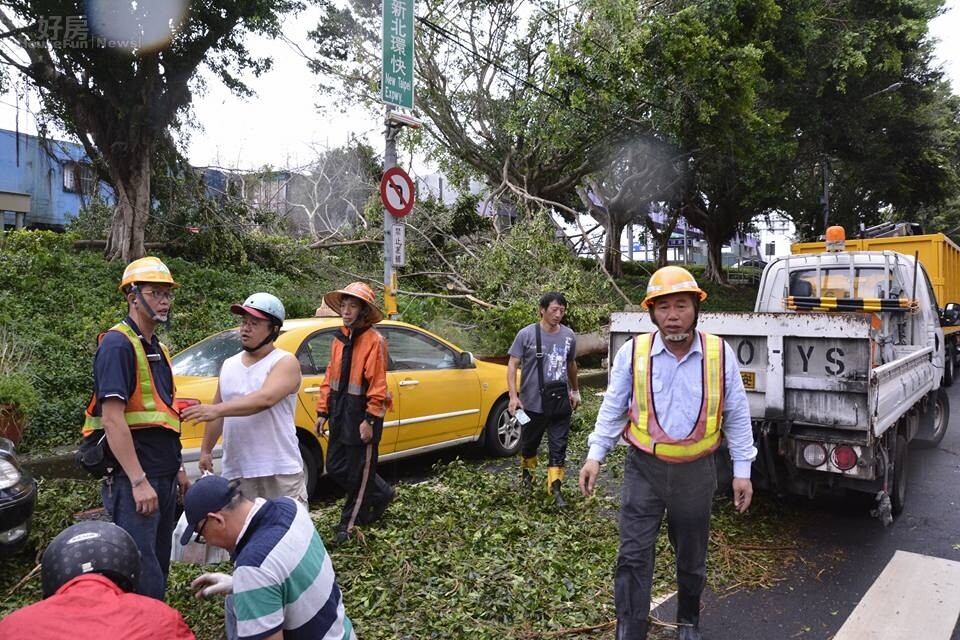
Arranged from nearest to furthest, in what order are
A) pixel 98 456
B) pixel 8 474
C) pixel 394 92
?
1. pixel 98 456
2. pixel 8 474
3. pixel 394 92

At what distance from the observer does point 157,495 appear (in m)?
2.90

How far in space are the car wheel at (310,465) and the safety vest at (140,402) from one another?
2.22m

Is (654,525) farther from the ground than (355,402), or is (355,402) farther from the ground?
(355,402)

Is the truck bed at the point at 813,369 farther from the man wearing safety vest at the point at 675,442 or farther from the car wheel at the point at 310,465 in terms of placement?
the car wheel at the point at 310,465

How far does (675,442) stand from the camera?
3094 millimetres

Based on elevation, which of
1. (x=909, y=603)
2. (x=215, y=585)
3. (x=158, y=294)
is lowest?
(x=909, y=603)

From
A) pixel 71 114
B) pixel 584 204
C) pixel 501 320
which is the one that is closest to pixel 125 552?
pixel 501 320

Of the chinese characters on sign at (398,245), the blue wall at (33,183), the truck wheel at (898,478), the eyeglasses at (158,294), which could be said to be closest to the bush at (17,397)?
the chinese characters on sign at (398,245)

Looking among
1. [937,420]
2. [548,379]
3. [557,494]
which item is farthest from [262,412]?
[937,420]

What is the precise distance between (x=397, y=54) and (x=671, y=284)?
5281 millimetres

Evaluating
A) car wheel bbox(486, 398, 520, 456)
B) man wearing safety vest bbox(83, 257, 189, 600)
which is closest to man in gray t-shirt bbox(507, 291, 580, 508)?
car wheel bbox(486, 398, 520, 456)

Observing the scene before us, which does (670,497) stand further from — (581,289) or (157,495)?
(581,289)

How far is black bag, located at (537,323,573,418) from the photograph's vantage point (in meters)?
5.30

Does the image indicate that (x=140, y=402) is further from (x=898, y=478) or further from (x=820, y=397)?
(x=898, y=478)
